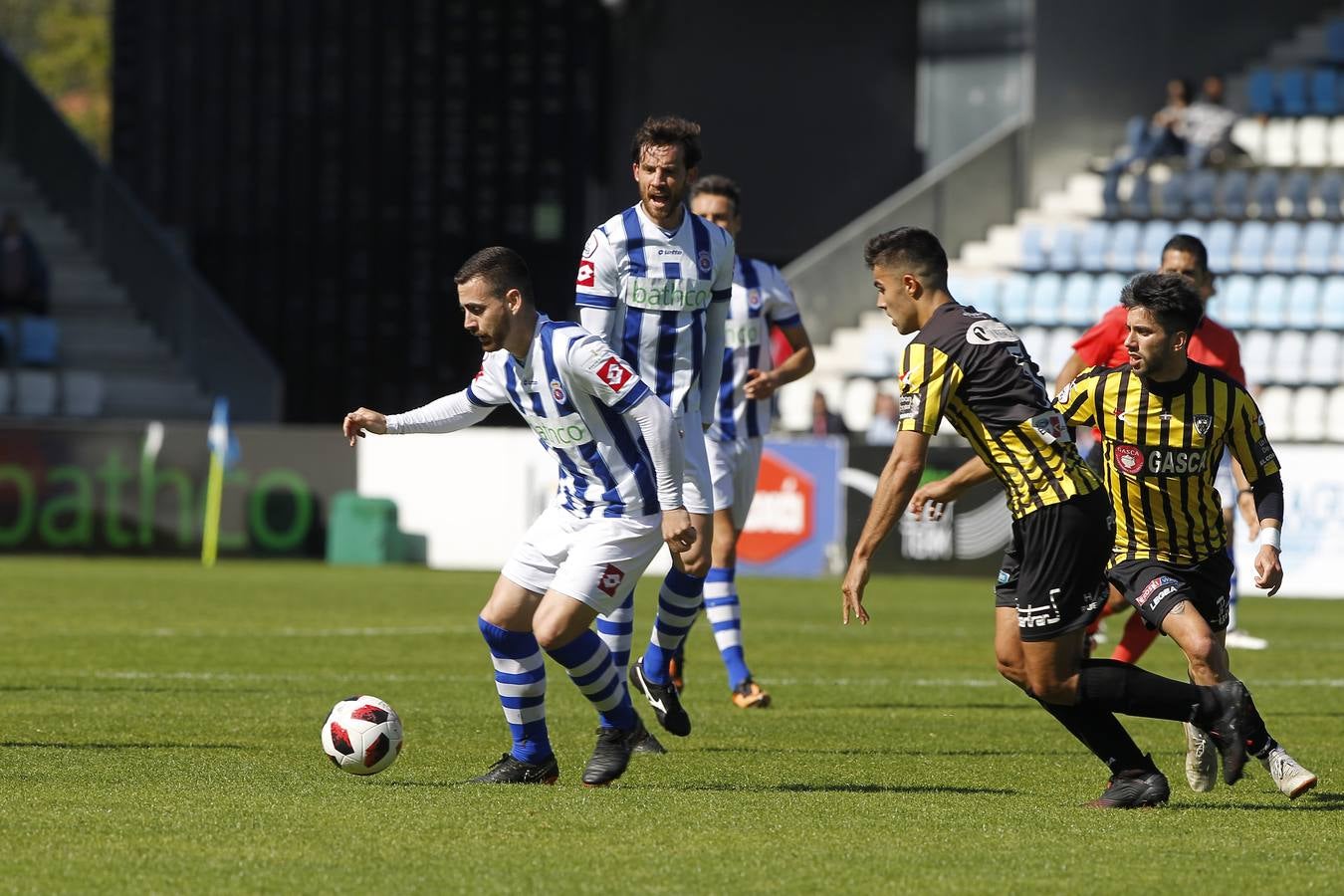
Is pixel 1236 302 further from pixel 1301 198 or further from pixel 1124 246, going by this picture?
pixel 1301 198

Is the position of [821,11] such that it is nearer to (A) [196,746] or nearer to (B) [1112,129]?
(B) [1112,129]

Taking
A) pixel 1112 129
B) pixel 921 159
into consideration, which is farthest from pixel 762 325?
pixel 921 159

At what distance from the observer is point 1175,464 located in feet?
22.0

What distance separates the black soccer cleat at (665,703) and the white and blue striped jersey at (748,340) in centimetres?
147

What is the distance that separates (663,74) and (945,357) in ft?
74.4

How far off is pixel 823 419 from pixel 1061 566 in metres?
15.3

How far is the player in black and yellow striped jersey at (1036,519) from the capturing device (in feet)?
20.5

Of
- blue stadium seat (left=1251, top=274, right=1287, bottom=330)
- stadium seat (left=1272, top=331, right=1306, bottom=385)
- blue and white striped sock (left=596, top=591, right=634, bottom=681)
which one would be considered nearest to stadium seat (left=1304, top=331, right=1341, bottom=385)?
stadium seat (left=1272, top=331, right=1306, bottom=385)

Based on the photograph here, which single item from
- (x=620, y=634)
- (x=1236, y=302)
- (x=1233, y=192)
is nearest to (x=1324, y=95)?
(x=1233, y=192)

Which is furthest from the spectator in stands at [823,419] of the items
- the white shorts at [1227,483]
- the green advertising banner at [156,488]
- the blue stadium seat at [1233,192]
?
the white shorts at [1227,483]

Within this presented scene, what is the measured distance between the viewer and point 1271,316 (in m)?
23.7

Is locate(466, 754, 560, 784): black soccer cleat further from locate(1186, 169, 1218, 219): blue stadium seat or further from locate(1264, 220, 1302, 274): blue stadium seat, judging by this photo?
locate(1186, 169, 1218, 219): blue stadium seat

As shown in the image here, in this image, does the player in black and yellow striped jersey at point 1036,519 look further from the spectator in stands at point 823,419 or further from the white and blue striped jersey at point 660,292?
the spectator in stands at point 823,419

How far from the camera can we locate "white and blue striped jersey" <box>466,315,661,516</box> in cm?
645
